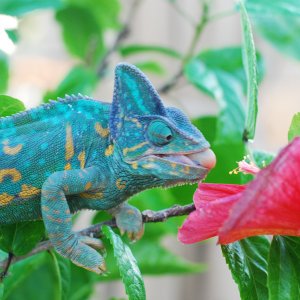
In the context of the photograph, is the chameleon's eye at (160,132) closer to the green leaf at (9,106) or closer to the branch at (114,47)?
the green leaf at (9,106)

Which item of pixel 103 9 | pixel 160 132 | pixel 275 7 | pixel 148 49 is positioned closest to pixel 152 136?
pixel 160 132

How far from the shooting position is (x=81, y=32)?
0.97m

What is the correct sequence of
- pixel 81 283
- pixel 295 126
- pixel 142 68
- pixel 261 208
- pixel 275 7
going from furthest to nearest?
pixel 142 68 → pixel 81 283 → pixel 275 7 → pixel 295 126 → pixel 261 208

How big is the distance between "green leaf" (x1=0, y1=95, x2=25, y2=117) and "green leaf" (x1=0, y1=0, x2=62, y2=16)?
0.27 meters

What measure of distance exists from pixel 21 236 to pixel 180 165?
13cm

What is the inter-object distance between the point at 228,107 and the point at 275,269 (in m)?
0.38

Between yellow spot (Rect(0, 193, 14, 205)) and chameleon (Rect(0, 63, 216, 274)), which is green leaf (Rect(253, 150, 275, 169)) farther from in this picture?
yellow spot (Rect(0, 193, 14, 205))

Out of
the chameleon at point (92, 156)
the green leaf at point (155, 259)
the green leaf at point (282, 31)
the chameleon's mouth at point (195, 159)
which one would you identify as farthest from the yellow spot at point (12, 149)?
the green leaf at point (282, 31)

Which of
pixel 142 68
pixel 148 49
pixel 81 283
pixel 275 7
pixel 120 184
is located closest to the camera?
pixel 120 184

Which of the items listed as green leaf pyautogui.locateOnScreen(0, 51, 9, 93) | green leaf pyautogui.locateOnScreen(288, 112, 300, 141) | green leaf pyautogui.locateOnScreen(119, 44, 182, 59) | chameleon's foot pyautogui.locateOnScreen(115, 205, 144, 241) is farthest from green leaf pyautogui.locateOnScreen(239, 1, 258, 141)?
green leaf pyautogui.locateOnScreen(119, 44, 182, 59)

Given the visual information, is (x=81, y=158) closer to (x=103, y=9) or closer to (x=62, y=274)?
(x=62, y=274)

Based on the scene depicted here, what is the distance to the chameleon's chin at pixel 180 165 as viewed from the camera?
17.4 inches

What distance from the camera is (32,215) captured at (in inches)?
18.6

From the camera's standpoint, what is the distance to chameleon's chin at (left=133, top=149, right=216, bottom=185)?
442mm
